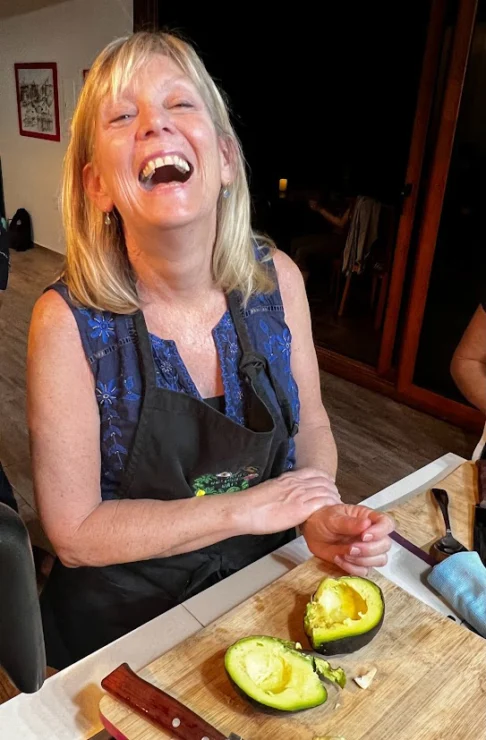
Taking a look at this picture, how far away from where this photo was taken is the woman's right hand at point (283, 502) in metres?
1.02

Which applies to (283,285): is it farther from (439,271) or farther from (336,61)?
(336,61)

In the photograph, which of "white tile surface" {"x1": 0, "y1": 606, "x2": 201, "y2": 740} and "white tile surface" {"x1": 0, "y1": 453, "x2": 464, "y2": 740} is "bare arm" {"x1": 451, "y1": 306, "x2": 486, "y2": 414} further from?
"white tile surface" {"x1": 0, "y1": 606, "x2": 201, "y2": 740}

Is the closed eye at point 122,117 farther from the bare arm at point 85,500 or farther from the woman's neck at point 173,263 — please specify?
the bare arm at point 85,500

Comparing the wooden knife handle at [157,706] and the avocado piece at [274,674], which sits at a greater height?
the avocado piece at [274,674]

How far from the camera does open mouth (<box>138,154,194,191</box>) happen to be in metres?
1.00

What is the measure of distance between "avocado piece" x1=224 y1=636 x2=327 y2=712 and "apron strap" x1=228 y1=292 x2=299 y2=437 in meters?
0.51

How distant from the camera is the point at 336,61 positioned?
391 cm

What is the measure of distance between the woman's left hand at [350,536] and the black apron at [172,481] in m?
0.17

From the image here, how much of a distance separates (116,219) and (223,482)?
1.72 feet

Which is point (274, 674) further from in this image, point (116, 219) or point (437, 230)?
point (437, 230)

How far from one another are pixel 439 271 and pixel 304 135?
1.50m

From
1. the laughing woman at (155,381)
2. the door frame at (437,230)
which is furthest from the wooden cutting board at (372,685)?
the door frame at (437,230)

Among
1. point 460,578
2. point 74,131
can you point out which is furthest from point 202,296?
point 460,578

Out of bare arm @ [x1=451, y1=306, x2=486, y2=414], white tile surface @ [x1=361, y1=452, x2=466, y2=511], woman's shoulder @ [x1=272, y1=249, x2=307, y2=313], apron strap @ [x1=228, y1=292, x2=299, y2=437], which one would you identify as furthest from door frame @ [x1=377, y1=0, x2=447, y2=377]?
apron strap @ [x1=228, y1=292, x2=299, y2=437]
